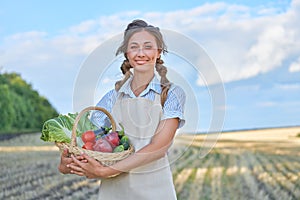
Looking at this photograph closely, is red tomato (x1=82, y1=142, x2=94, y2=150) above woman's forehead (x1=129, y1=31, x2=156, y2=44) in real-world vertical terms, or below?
below

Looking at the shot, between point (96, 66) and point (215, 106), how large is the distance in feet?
1.34

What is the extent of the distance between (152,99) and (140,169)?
23 centimetres

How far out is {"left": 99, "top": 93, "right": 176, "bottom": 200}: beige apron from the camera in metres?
1.84

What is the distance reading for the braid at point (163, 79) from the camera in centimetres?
185

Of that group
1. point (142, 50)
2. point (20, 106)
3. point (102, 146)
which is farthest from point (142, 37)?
point (20, 106)

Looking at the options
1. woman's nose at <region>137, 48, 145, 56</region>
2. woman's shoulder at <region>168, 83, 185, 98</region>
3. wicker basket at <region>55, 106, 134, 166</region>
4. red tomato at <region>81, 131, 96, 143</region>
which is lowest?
wicker basket at <region>55, 106, 134, 166</region>

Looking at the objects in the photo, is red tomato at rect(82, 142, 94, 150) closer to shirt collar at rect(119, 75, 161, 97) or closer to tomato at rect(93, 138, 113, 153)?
tomato at rect(93, 138, 113, 153)

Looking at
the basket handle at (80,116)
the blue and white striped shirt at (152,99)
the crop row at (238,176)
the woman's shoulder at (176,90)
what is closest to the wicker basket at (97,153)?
the basket handle at (80,116)

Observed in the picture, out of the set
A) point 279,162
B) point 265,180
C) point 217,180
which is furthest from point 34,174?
point 279,162

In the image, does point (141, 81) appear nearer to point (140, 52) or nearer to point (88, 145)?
point (140, 52)

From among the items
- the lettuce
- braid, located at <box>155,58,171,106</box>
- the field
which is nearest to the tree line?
the field

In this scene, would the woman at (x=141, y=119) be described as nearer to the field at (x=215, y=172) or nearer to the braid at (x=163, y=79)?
the braid at (x=163, y=79)

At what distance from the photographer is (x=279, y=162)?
677 centimetres

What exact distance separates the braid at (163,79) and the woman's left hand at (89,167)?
0.29m
